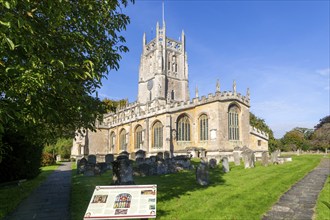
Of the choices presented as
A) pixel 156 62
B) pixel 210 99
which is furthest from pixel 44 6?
pixel 156 62

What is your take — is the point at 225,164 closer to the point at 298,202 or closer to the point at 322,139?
the point at 298,202

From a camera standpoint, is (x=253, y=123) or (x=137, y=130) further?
(x=253, y=123)

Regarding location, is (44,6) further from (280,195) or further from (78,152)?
(78,152)

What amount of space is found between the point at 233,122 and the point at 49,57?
94.7 ft

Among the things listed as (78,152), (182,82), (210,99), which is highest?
(182,82)

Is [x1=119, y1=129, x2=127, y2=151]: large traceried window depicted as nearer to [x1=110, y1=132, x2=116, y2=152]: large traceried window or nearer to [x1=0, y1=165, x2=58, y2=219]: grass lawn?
[x1=110, y1=132, x2=116, y2=152]: large traceried window

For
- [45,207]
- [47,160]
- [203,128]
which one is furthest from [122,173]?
[203,128]

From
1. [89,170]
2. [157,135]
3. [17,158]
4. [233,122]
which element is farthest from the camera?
[157,135]

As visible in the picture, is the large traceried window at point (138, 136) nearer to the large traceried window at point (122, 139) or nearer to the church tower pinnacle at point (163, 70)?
the large traceried window at point (122, 139)

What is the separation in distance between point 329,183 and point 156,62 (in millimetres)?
46396

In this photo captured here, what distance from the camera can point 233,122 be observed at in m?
32.3

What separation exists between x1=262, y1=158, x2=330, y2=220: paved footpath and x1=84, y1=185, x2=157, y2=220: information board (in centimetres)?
368

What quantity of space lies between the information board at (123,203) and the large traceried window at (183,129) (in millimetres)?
28798

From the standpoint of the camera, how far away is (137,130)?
41.3m
